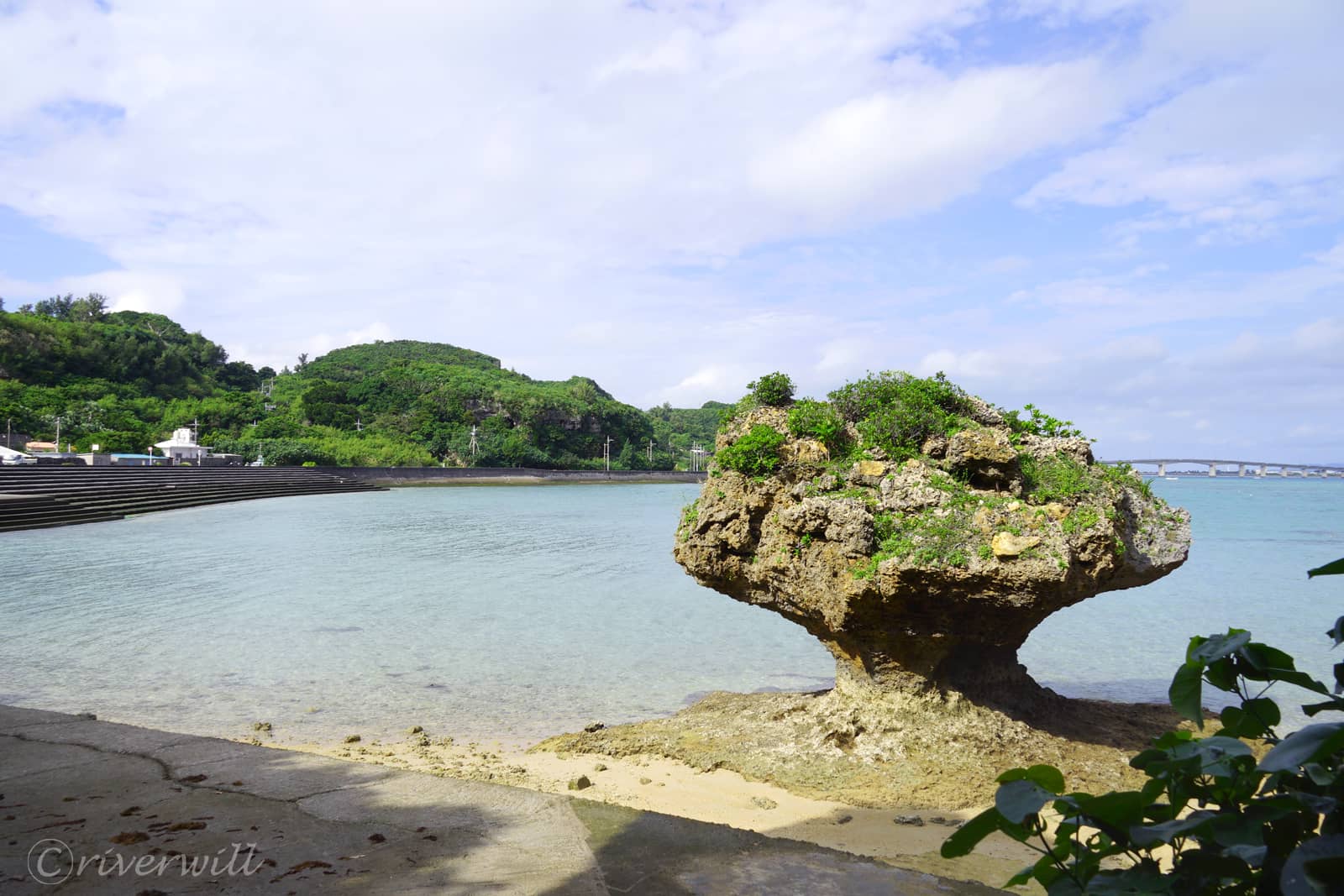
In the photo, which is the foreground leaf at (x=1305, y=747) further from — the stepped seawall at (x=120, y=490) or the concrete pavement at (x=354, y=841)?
the stepped seawall at (x=120, y=490)

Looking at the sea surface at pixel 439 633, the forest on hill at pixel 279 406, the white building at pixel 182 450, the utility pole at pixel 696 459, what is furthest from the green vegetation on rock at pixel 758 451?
the utility pole at pixel 696 459

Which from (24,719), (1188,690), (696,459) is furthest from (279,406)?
(1188,690)

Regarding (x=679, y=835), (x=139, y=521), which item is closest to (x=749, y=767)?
(x=679, y=835)

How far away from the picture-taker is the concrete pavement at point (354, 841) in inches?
114

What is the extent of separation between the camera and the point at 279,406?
304 feet

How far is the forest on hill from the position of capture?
224 ft

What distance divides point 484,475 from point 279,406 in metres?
31.7

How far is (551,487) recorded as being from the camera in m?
82.6

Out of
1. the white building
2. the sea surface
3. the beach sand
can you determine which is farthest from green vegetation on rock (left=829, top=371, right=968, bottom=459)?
the white building

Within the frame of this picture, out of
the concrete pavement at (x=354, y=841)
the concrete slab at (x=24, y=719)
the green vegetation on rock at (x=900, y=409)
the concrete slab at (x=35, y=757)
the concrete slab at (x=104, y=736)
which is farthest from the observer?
the green vegetation on rock at (x=900, y=409)

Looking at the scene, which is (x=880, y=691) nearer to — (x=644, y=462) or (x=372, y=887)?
(x=372, y=887)

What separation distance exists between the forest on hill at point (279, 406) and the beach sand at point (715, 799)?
6728cm

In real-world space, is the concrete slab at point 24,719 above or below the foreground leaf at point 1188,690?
below

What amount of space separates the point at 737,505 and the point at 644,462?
107 metres
